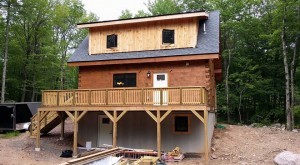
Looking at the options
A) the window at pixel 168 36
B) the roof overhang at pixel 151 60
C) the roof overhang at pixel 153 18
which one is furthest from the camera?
the window at pixel 168 36

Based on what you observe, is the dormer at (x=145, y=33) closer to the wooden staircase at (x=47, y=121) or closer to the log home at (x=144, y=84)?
the log home at (x=144, y=84)

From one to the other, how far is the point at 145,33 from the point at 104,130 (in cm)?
656

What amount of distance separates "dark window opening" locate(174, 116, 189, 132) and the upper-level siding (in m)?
4.15

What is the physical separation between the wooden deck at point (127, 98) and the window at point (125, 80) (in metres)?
2.23

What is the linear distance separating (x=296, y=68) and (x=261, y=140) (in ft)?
57.4

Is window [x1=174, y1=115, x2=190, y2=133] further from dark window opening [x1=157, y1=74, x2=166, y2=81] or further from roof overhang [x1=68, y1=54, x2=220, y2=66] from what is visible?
roof overhang [x1=68, y1=54, x2=220, y2=66]

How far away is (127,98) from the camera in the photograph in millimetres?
15633

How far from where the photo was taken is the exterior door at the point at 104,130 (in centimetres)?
1836

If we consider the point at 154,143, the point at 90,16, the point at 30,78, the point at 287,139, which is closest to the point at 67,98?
the point at 154,143

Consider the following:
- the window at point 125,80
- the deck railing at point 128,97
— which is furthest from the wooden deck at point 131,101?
the window at point 125,80

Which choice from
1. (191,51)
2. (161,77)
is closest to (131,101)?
Answer: (161,77)

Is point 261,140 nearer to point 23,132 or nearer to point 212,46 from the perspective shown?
point 212,46

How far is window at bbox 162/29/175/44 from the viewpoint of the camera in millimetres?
17691

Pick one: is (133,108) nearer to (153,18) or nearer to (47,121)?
(153,18)
